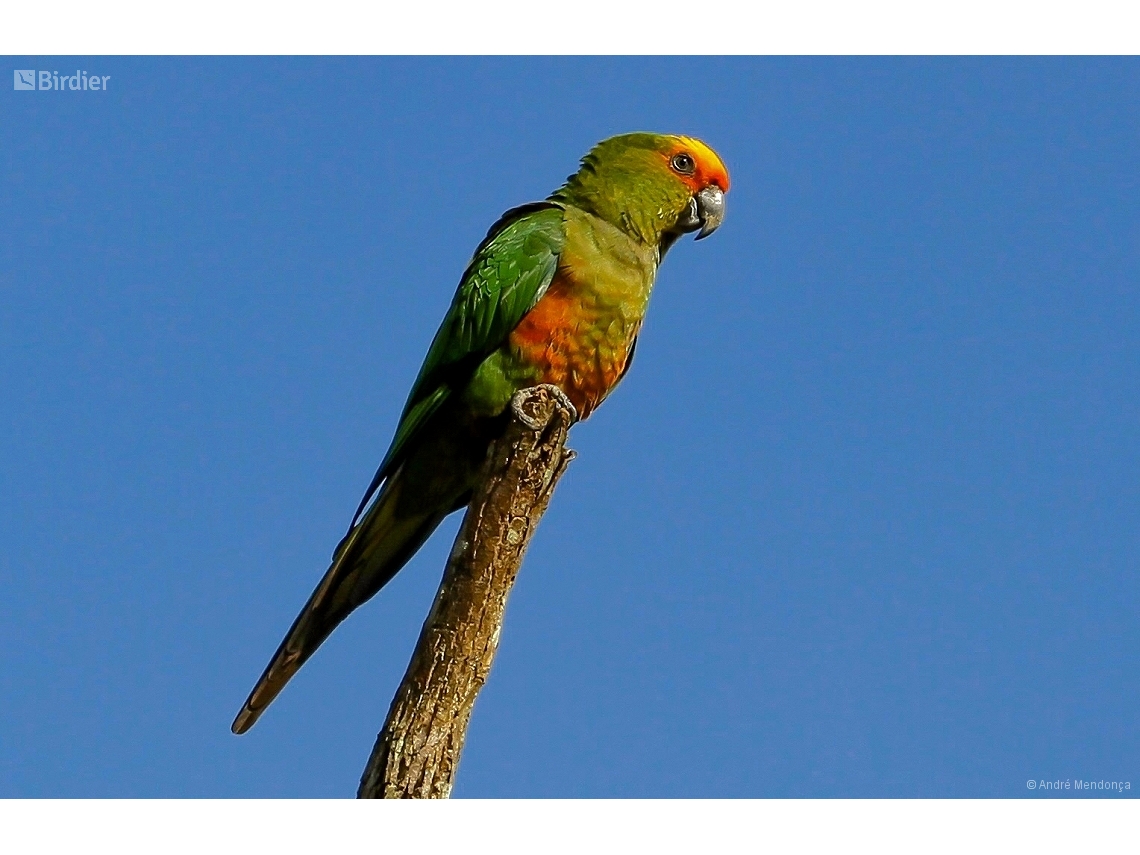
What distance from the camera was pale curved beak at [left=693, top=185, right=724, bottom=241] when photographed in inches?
267

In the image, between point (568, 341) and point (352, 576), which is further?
point (352, 576)

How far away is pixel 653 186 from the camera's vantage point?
6.54 metres

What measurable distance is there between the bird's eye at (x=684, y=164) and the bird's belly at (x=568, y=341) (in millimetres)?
1338


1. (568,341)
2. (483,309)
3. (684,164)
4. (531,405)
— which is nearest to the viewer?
(531,405)

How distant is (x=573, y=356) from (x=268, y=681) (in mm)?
2283

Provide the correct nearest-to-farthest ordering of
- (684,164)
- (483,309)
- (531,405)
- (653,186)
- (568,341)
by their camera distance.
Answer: (531,405) → (568,341) → (483,309) → (653,186) → (684,164)

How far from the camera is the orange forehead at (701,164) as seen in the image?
672 cm

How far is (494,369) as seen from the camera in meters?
→ 5.76

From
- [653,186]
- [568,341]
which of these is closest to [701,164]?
[653,186]

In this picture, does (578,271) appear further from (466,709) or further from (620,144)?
(466,709)

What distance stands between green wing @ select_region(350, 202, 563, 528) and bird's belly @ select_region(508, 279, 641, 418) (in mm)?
82

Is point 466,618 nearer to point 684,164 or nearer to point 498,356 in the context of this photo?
point 498,356

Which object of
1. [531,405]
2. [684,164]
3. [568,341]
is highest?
[684,164]

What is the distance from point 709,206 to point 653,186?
1.52 ft
